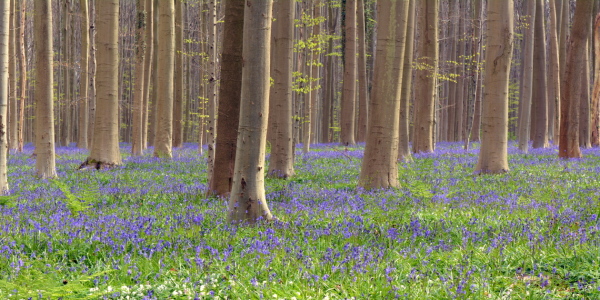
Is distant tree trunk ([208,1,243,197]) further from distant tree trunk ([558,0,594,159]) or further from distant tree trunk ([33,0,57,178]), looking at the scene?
distant tree trunk ([558,0,594,159])

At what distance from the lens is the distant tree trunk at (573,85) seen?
15820 millimetres

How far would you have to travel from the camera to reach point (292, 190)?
398 inches

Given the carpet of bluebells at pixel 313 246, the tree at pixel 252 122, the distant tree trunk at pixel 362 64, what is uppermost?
the distant tree trunk at pixel 362 64

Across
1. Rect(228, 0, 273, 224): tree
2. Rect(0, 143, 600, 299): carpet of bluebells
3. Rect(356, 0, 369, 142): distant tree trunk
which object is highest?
Rect(356, 0, 369, 142): distant tree trunk

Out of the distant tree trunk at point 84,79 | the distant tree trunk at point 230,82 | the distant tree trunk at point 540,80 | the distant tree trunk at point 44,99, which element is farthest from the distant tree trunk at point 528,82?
the distant tree trunk at point 84,79

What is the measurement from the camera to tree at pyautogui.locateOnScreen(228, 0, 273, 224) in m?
6.68

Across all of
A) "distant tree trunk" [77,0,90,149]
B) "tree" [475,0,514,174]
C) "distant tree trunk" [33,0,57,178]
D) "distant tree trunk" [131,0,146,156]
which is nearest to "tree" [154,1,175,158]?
"distant tree trunk" [131,0,146,156]

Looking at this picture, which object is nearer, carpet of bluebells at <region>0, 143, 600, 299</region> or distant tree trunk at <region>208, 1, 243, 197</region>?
carpet of bluebells at <region>0, 143, 600, 299</region>

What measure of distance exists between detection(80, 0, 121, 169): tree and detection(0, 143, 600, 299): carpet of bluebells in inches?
210

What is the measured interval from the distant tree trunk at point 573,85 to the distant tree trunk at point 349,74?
10.7 meters

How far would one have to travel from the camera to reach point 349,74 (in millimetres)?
25906

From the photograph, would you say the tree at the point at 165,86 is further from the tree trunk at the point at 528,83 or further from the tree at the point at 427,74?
the tree trunk at the point at 528,83

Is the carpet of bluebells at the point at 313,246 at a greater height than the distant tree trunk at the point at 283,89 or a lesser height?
lesser

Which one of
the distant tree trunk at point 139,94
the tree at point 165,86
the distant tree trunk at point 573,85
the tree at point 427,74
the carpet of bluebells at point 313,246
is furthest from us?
the distant tree trunk at point 139,94
